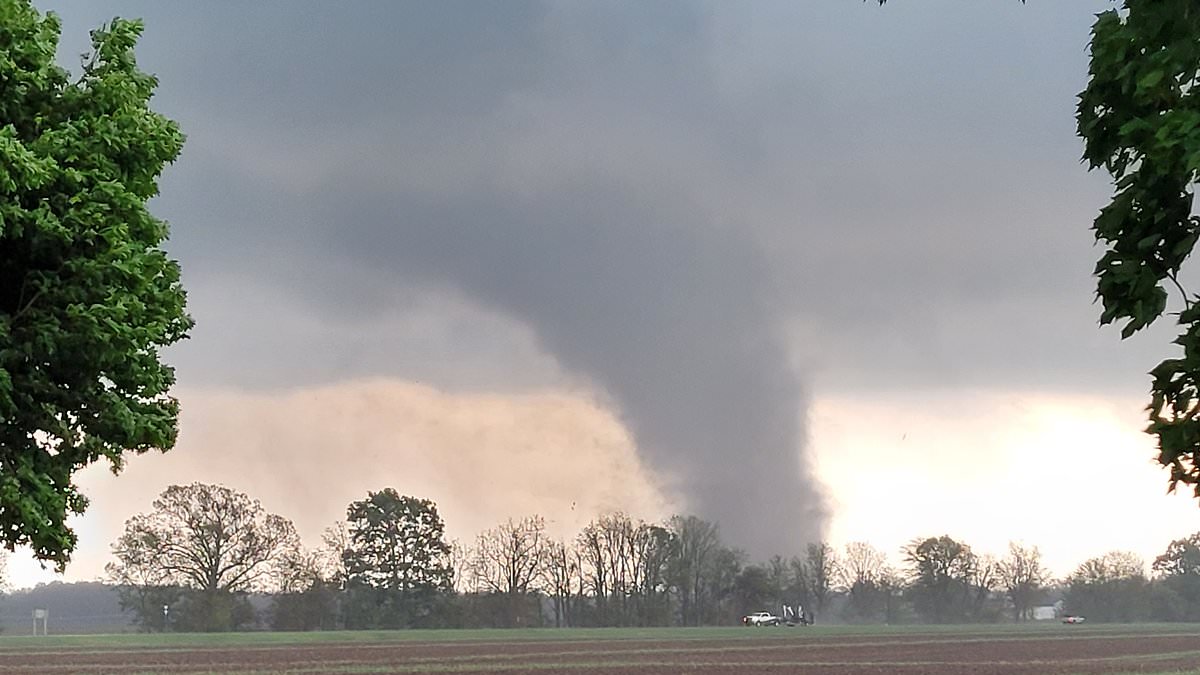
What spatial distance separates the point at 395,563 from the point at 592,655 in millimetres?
53193

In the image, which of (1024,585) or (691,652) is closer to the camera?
(691,652)

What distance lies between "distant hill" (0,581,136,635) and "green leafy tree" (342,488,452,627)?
756 inches

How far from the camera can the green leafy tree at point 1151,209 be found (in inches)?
326

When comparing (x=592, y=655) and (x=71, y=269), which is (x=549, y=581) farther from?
(x=71, y=269)

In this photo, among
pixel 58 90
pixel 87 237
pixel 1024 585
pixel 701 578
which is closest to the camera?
pixel 87 237

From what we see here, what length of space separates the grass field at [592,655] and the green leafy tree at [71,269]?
28.3 m

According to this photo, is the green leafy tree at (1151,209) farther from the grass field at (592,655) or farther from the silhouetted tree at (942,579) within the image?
the silhouetted tree at (942,579)

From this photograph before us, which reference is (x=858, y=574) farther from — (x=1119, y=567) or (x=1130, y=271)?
(x=1130, y=271)

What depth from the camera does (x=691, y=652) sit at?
66688mm

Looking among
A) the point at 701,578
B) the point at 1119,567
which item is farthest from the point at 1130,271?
the point at 1119,567

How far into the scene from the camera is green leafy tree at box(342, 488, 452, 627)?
A: 109688 mm

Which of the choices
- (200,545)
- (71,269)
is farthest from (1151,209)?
(200,545)

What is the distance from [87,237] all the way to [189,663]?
130ft

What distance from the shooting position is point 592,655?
62.2 meters
